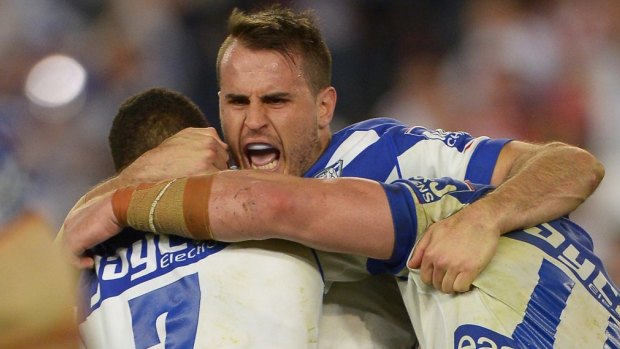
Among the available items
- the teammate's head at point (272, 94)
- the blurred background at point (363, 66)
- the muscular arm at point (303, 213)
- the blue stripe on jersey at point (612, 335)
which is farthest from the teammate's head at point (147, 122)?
the blue stripe on jersey at point (612, 335)

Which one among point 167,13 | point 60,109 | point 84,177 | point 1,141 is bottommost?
point 84,177

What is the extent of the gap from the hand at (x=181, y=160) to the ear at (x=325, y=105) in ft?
1.63

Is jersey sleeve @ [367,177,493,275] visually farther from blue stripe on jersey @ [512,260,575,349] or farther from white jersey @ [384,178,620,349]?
blue stripe on jersey @ [512,260,575,349]

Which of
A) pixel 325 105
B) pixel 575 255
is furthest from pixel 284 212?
pixel 325 105

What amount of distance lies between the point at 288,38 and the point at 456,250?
3.43 ft

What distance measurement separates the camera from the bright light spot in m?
4.59

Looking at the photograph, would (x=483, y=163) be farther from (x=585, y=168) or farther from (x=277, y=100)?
(x=277, y=100)

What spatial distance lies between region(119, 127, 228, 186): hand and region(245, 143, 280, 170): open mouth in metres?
0.33

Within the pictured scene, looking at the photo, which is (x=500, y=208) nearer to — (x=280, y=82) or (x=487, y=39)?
(x=280, y=82)

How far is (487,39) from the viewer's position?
459 centimetres

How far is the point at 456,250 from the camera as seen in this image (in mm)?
2076

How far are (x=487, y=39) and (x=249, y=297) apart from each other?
9.32ft

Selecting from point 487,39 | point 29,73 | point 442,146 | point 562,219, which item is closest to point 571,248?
point 562,219

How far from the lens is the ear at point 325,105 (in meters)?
2.95
